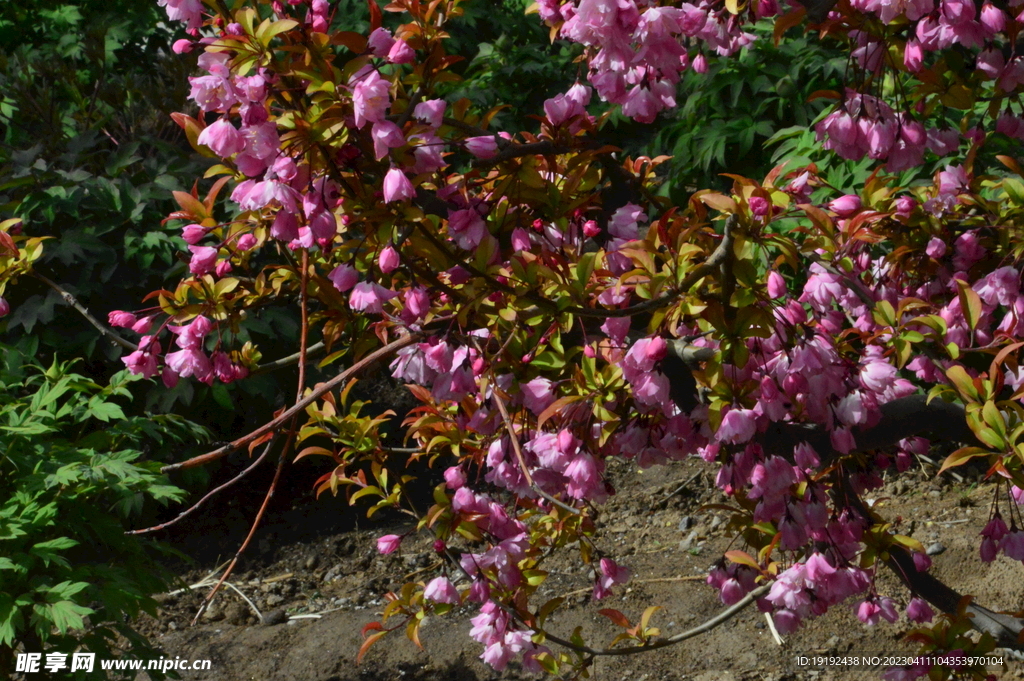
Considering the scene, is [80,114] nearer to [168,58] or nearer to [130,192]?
[168,58]

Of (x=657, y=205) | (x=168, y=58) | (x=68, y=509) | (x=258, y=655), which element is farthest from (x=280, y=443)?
(x=657, y=205)

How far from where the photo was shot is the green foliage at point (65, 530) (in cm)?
174

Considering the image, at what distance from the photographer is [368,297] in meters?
1.28

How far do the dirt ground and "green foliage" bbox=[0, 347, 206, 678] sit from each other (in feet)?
2.18

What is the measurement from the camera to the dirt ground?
2.63 m

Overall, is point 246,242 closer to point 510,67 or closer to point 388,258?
point 388,258

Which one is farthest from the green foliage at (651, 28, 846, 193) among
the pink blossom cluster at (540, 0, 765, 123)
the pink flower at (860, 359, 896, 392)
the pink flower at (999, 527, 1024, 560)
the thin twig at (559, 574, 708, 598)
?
the pink flower at (860, 359, 896, 392)

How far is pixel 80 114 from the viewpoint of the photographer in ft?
14.2

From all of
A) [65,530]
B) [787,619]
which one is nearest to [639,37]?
[787,619]

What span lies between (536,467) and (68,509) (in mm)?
1122

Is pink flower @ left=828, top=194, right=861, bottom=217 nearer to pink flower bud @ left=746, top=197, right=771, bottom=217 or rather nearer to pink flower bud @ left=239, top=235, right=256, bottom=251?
pink flower bud @ left=746, top=197, right=771, bottom=217

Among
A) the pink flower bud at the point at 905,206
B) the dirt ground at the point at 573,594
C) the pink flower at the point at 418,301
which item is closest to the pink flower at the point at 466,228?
the pink flower at the point at 418,301

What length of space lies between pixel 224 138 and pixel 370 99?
0.22 m

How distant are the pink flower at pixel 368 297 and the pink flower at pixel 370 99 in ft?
0.89
